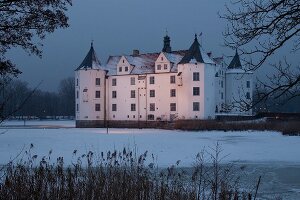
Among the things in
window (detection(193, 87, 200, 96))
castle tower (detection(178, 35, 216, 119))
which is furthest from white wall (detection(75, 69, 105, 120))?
window (detection(193, 87, 200, 96))

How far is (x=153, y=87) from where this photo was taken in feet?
202

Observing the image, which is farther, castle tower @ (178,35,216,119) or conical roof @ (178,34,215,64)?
conical roof @ (178,34,215,64)

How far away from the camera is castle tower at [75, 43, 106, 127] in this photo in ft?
208

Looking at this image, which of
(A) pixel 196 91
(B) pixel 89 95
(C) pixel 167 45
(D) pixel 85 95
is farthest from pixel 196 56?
(D) pixel 85 95

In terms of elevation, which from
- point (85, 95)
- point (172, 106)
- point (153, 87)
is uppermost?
point (153, 87)

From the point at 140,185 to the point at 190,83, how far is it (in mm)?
52394

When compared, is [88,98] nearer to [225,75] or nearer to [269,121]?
[225,75]

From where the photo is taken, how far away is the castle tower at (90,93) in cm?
6341

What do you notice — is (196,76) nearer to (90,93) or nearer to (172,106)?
(172,106)

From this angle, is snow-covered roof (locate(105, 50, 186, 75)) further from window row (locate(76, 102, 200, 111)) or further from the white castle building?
window row (locate(76, 102, 200, 111))

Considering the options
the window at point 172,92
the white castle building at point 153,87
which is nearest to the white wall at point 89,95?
the white castle building at point 153,87

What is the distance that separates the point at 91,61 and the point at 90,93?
4.68 metres

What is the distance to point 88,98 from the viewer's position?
64.1m

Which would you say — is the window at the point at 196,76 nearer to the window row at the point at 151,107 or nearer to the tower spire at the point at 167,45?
the window row at the point at 151,107
